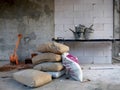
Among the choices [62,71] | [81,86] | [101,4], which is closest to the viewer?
[81,86]

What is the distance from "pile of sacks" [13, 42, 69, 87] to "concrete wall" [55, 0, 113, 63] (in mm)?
1847

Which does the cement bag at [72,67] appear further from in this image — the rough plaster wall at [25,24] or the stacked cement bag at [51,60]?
the rough plaster wall at [25,24]

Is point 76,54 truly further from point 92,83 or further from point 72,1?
point 92,83

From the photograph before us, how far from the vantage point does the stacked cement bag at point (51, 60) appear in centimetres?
516

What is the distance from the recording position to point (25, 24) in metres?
7.54

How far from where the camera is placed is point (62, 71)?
17.6 feet

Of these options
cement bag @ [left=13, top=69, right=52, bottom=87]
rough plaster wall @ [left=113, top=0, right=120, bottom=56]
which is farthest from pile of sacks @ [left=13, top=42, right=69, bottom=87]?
rough plaster wall @ [left=113, top=0, right=120, bottom=56]

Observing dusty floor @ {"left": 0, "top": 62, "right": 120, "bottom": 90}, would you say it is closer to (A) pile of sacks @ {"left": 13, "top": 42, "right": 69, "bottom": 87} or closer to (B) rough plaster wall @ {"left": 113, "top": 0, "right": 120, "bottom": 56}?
(A) pile of sacks @ {"left": 13, "top": 42, "right": 69, "bottom": 87}

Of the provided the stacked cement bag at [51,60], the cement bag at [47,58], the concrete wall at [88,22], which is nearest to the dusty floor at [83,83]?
the stacked cement bag at [51,60]

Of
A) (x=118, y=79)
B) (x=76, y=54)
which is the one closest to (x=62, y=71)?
(x=118, y=79)

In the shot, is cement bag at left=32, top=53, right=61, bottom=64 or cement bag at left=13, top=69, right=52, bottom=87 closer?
cement bag at left=13, top=69, right=52, bottom=87

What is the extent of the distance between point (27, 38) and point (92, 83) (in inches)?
137

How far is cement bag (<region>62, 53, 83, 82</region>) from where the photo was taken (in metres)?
4.92

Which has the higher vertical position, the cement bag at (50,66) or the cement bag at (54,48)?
the cement bag at (54,48)
